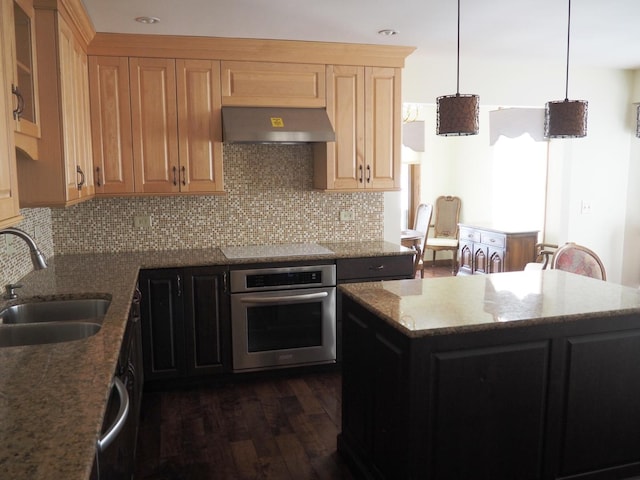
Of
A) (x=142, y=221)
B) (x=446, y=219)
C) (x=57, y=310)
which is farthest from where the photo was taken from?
(x=446, y=219)

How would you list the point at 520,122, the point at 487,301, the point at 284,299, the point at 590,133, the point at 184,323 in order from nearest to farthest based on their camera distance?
the point at 487,301, the point at 184,323, the point at 284,299, the point at 590,133, the point at 520,122

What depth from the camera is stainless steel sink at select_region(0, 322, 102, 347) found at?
86.4 inches

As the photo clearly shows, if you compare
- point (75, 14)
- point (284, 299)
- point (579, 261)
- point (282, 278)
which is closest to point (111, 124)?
point (75, 14)

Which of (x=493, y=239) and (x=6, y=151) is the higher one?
(x=6, y=151)

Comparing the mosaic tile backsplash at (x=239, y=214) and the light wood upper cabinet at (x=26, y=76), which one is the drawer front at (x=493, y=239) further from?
the light wood upper cabinet at (x=26, y=76)

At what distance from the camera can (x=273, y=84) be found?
3.93 meters

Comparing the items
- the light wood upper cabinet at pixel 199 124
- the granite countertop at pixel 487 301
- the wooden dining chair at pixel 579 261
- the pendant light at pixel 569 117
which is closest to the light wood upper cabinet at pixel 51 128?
the light wood upper cabinet at pixel 199 124

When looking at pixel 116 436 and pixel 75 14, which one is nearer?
pixel 116 436

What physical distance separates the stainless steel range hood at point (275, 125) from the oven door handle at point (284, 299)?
3.48 ft

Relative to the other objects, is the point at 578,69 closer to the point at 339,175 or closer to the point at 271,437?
the point at 339,175

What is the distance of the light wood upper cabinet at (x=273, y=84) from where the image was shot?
12.7 feet

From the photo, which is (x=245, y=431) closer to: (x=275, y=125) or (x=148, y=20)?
(x=275, y=125)

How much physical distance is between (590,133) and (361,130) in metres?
2.55

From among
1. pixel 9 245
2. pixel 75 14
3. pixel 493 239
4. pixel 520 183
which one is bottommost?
pixel 493 239
